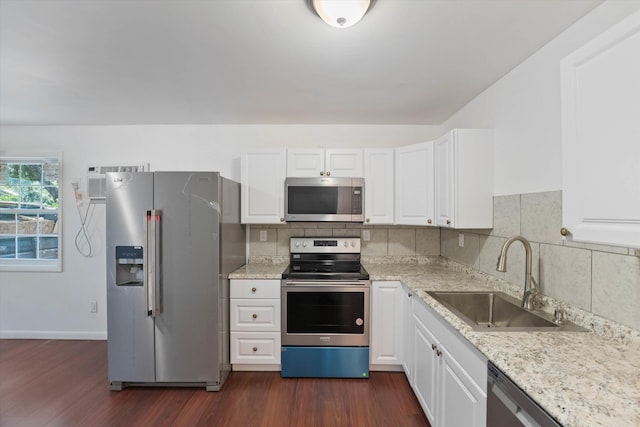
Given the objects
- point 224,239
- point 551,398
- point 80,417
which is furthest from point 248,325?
point 551,398

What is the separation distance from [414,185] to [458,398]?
66.1 inches

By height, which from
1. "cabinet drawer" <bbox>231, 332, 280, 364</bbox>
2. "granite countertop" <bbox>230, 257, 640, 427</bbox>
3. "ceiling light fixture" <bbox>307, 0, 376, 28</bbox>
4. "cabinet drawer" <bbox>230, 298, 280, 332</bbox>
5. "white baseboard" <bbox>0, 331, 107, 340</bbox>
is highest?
"ceiling light fixture" <bbox>307, 0, 376, 28</bbox>

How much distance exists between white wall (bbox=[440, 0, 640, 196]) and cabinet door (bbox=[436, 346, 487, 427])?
1.14 meters

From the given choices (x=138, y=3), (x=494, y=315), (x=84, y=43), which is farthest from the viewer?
(x=494, y=315)

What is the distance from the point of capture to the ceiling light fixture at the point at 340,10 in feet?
3.93

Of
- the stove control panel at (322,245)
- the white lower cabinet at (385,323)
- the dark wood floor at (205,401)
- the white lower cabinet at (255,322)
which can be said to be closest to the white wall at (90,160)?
the dark wood floor at (205,401)

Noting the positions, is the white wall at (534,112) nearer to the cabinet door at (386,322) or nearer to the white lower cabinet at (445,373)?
the white lower cabinet at (445,373)

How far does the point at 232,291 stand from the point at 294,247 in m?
0.75

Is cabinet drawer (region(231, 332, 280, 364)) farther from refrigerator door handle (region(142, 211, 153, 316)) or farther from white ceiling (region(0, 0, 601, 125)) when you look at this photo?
white ceiling (region(0, 0, 601, 125))

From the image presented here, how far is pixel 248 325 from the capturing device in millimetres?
2410

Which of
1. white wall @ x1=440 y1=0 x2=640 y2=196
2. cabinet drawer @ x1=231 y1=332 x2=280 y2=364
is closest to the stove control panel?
cabinet drawer @ x1=231 y1=332 x2=280 y2=364

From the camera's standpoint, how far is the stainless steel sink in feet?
5.08

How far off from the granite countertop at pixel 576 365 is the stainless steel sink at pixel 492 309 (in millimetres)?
133

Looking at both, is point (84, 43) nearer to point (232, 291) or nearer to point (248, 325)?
point (232, 291)
